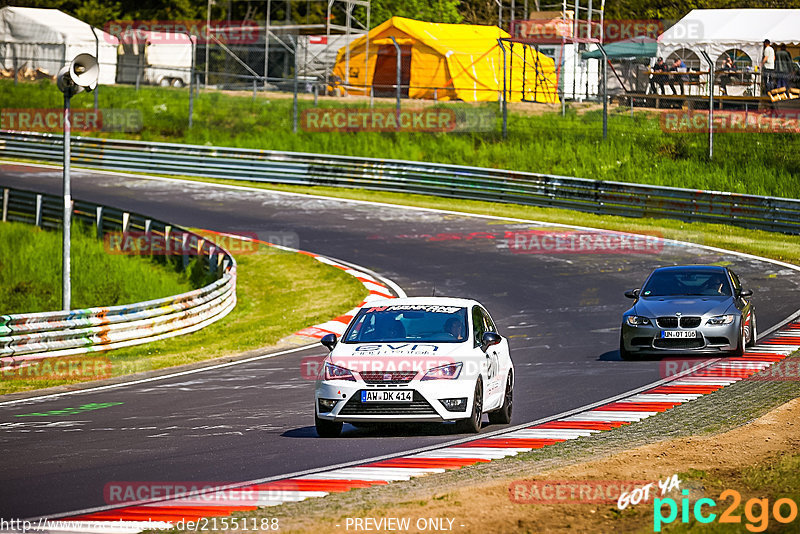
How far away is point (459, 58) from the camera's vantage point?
163ft

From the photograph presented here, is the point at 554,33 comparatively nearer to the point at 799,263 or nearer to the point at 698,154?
the point at 698,154

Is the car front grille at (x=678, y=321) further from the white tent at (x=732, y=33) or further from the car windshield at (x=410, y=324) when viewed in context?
the white tent at (x=732, y=33)

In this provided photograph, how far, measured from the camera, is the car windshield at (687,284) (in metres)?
17.9

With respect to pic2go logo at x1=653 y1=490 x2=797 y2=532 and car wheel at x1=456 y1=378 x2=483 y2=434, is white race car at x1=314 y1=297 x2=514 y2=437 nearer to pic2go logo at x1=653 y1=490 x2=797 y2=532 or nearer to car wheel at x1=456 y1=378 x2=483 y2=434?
car wheel at x1=456 y1=378 x2=483 y2=434

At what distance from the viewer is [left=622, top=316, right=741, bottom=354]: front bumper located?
55.2 feet

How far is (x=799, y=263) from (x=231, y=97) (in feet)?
89.7

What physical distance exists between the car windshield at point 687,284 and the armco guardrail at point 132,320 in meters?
8.50

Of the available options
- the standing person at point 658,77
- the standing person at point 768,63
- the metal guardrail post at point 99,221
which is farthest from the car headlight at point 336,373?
the standing person at point 658,77

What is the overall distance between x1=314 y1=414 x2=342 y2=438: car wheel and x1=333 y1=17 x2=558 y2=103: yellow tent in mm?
37273

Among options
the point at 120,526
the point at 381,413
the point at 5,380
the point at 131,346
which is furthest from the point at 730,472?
the point at 131,346

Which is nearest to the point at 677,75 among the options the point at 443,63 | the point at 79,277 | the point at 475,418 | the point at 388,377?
the point at 443,63

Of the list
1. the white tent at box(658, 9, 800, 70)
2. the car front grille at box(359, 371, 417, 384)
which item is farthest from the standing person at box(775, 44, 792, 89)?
the car front grille at box(359, 371, 417, 384)

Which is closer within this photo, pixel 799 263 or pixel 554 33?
pixel 799 263

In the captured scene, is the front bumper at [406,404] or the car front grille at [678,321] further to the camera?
the car front grille at [678,321]
